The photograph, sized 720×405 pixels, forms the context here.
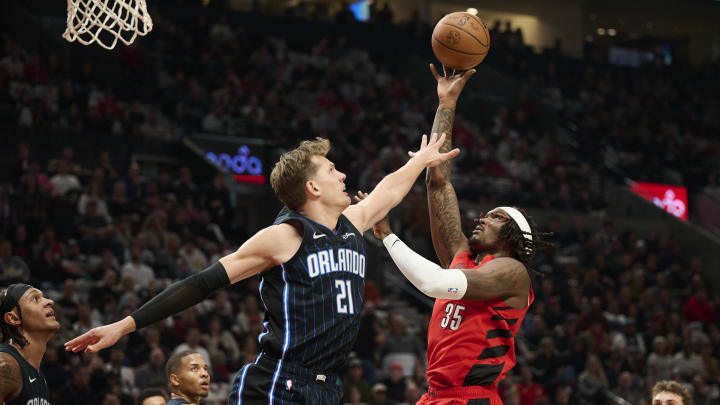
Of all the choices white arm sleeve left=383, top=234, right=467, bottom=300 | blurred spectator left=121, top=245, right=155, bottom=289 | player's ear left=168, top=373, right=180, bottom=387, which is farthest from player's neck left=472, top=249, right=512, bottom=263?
blurred spectator left=121, top=245, right=155, bottom=289

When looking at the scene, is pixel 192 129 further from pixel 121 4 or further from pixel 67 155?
pixel 121 4

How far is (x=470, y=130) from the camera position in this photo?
19438 millimetres

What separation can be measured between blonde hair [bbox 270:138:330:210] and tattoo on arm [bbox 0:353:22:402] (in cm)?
157

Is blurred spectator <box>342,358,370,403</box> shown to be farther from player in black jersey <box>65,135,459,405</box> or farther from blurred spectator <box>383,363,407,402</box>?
player in black jersey <box>65,135,459,405</box>

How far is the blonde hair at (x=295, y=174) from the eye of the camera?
375 cm

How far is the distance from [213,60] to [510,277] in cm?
1400

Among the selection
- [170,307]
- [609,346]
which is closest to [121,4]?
[170,307]

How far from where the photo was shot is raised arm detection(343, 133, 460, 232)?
13.3 ft

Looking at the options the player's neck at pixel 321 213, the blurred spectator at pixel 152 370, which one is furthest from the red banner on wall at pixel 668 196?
the player's neck at pixel 321 213

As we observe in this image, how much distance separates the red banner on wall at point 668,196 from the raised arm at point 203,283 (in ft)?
60.5

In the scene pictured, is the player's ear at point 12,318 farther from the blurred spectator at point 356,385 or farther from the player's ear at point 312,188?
the blurred spectator at point 356,385

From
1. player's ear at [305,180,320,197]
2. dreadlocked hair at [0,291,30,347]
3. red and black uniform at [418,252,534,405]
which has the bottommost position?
red and black uniform at [418,252,534,405]

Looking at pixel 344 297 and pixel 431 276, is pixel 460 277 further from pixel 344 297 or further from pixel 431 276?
pixel 344 297

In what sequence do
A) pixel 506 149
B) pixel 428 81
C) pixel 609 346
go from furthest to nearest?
pixel 428 81
pixel 506 149
pixel 609 346
